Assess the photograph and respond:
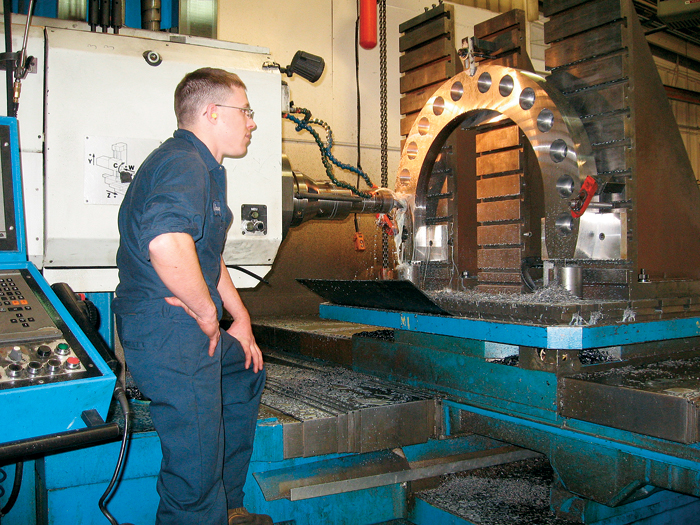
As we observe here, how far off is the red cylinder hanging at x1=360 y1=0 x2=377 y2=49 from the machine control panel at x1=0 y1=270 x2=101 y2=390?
2980 millimetres

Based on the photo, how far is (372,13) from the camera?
12.2 feet

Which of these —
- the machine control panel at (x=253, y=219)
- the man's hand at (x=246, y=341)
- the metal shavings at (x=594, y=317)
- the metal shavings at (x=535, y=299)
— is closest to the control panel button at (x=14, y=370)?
the man's hand at (x=246, y=341)

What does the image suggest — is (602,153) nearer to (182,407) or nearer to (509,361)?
(509,361)

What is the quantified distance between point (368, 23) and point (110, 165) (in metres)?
2.53

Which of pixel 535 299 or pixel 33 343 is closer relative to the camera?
pixel 33 343

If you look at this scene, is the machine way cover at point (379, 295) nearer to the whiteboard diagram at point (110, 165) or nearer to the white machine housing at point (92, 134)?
the white machine housing at point (92, 134)

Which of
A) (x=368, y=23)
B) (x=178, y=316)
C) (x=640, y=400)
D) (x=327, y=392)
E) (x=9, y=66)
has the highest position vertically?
(x=368, y=23)

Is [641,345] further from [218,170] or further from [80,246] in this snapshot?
[80,246]

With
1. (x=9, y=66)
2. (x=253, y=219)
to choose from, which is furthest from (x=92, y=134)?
(x=253, y=219)

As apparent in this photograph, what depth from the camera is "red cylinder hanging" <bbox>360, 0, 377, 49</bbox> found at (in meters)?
3.69

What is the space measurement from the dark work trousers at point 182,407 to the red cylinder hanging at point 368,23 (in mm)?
2932

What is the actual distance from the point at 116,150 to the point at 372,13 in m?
2.56

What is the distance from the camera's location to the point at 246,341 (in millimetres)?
1576

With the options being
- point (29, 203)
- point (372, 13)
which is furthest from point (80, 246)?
point (372, 13)
